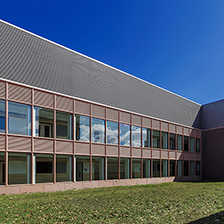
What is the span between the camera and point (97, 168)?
21891 mm

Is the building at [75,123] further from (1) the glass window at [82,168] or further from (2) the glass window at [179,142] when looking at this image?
(2) the glass window at [179,142]

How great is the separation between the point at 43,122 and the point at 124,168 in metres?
9.45

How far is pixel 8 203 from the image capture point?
12812mm

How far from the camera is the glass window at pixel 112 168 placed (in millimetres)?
22781

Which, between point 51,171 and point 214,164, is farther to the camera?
point 214,164

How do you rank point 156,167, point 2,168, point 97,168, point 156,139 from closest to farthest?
point 2,168 < point 97,168 < point 156,167 < point 156,139

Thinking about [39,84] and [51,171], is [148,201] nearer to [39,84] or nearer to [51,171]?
[51,171]

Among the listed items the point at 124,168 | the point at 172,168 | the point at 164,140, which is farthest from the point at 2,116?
the point at 172,168

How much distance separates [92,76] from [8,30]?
305 inches

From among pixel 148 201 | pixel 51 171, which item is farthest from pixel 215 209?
pixel 51 171

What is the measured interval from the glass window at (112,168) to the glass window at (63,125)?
486cm

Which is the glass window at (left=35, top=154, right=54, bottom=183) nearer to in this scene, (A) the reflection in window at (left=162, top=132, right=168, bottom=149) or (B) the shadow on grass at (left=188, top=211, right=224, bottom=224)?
(B) the shadow on grass at (left=188, top=211, right=224, bottom=224)

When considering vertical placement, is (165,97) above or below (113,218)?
above

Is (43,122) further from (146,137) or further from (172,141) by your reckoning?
(172,141)
